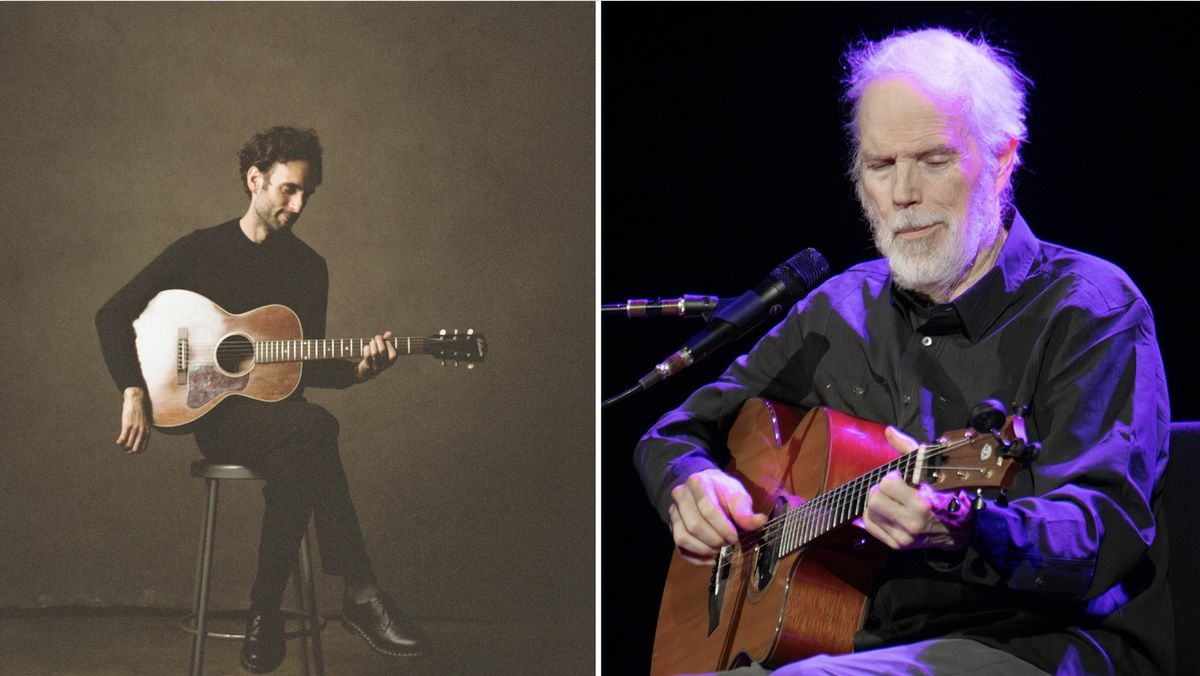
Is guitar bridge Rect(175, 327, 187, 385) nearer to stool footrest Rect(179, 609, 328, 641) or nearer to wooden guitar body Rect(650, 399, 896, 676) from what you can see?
stool footrest Rect(179, 609, 328, 641)

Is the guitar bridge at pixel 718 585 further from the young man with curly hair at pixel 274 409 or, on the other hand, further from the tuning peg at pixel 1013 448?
the young man with curly hair at pixel 274 409

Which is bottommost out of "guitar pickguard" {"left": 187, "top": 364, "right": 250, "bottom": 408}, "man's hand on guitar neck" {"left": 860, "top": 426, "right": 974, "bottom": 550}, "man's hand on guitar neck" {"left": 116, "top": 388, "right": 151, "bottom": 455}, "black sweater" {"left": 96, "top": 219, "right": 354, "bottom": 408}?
"man's hand on guitar neck" {"left": 860, "top": 426, "right": 974, "bottom": 550}

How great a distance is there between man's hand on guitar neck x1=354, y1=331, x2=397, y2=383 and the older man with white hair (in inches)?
52.9

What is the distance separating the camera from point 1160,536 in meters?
2.13

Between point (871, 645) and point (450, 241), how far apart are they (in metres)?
2.24

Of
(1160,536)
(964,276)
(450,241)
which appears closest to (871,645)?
(1160,536)

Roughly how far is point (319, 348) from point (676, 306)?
5.77 feet

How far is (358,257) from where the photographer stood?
12.9 ft

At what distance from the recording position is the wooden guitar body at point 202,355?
3809 millimetres

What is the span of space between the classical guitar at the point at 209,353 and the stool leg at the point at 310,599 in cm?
52

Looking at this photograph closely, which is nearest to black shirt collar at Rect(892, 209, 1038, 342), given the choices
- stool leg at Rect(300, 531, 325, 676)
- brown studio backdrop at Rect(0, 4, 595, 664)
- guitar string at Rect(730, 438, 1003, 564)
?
guitar string at Rect(730, 438, 1003, 564)

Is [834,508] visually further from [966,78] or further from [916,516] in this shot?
[966,78]

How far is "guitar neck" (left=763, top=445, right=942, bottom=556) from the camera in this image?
6.30 ft

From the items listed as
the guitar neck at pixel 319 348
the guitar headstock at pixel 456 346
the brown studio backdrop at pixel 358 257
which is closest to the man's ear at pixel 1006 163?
the brown studio backdrop at pixel 358 257
